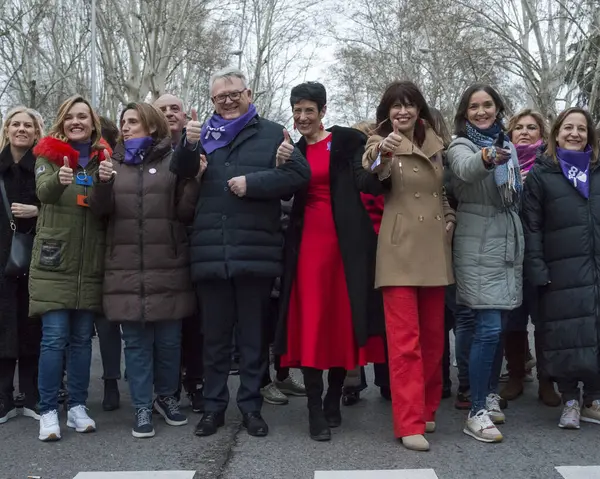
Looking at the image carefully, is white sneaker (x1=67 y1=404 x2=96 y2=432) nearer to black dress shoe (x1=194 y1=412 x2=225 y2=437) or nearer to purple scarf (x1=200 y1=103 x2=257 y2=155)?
black dress shoe (x1=194 y1=412 x2=225 y2=437)

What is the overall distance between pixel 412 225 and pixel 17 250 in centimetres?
253

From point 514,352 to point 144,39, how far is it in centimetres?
1765

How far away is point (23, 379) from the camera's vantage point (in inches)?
209

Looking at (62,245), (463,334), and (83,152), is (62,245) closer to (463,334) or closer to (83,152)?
(83,152)

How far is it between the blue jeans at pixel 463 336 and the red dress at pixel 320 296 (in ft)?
3.52

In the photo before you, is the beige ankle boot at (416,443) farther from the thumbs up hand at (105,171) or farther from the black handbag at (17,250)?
the black handbag at (17,250)

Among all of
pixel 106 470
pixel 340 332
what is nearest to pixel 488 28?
pixel 340 332

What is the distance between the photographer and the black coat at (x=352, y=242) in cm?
462

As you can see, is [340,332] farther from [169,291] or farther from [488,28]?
[488,28]

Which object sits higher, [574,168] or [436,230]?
[574,168]

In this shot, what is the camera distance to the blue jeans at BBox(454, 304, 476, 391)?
18.1ft

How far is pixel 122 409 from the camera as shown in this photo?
545 centimetres

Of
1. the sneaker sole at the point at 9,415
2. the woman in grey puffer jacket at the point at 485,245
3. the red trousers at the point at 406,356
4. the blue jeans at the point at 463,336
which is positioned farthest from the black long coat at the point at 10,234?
the blue jeans at the point at 463,336

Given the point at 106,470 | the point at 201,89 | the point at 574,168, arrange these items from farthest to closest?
the point at 201,89, the point at 574,168, the point at 106,470
